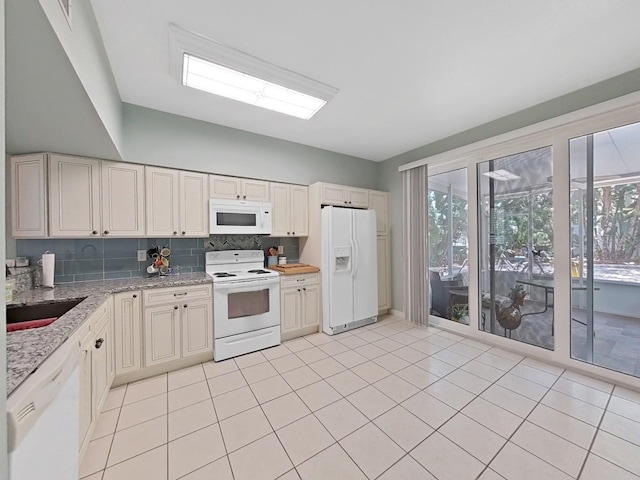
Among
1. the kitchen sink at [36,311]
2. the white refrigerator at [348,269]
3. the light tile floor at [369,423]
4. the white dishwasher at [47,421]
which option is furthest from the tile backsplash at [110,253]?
the white dishwasher at [47,421]

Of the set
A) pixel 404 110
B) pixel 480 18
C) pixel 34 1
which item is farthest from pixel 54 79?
pixel 404 110

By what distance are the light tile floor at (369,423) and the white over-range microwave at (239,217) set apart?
1452 mm

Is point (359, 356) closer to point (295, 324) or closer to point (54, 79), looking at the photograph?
point (295, 324)

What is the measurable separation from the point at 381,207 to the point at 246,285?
8.19 feet

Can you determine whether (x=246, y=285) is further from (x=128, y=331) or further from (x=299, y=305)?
(x=128, y=331)

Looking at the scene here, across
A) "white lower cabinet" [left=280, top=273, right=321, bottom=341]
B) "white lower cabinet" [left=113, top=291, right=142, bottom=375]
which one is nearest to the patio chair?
"white lower cabinet" [left=280, top=273, right=321, bottom=341]

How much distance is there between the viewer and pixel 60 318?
147cm

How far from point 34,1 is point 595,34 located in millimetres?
3037

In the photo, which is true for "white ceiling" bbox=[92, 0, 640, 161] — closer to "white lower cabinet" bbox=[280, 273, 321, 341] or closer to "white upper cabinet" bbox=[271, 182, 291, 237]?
"white upper cabinet" bbox=[271, 182, 291, 237]

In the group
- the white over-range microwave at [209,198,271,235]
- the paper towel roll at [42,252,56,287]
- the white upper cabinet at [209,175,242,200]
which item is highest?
the white upper cabinet at [209,175,242,200]

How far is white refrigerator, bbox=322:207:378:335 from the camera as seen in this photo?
11.2 feet

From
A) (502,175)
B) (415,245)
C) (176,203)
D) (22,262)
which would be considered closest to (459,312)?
(415,245)

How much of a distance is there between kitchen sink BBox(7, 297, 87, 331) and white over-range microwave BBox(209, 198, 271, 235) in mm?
1334

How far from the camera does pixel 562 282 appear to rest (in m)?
2.53
